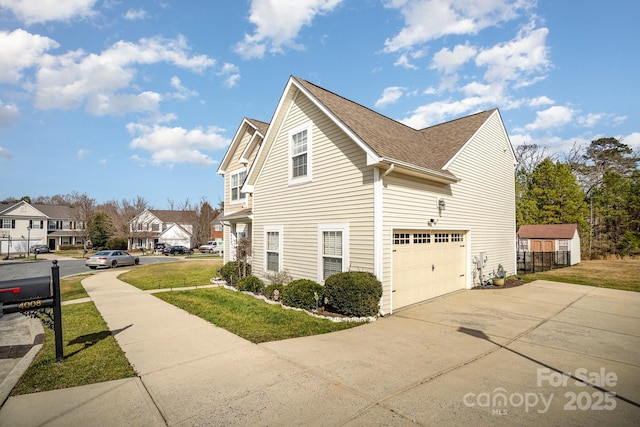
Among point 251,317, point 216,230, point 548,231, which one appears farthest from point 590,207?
point 216,230

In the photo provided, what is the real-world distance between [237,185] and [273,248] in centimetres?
707

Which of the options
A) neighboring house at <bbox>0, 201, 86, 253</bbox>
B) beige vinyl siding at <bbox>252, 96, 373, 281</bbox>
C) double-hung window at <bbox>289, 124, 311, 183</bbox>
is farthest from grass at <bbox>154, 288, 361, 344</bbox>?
neighboring house at <bbox>0, 201, 86, 253</bbox>

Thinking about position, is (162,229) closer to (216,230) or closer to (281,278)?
(216,230)

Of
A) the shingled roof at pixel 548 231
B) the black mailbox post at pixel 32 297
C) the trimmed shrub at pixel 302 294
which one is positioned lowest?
the trimmed shrub at pixel 302 294

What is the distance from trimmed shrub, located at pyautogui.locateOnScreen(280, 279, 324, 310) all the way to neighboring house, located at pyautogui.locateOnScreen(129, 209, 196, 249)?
47180 mm

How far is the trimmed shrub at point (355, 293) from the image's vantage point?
8.32 m

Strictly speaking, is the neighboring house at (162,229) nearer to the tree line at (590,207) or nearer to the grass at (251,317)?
the grass at (251,317)

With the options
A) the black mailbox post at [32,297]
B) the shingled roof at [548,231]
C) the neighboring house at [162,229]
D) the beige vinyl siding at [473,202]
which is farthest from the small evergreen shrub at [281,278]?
the neighboring house at [162,229]

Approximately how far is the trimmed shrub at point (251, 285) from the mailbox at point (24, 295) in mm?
7414

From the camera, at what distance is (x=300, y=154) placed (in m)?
11.8

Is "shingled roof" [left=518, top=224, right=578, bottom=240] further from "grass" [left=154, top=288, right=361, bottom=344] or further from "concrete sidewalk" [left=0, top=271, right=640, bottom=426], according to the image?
"grass" [left=154, top=288, right=361, bottom=344]

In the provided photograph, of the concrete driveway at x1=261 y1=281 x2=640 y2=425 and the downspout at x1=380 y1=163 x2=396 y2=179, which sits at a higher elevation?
the downspout at x1=380 y1=163 x2=396 y2=179

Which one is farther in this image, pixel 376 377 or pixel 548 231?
pixel 548 231

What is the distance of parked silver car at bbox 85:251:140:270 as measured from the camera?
83.3ft
